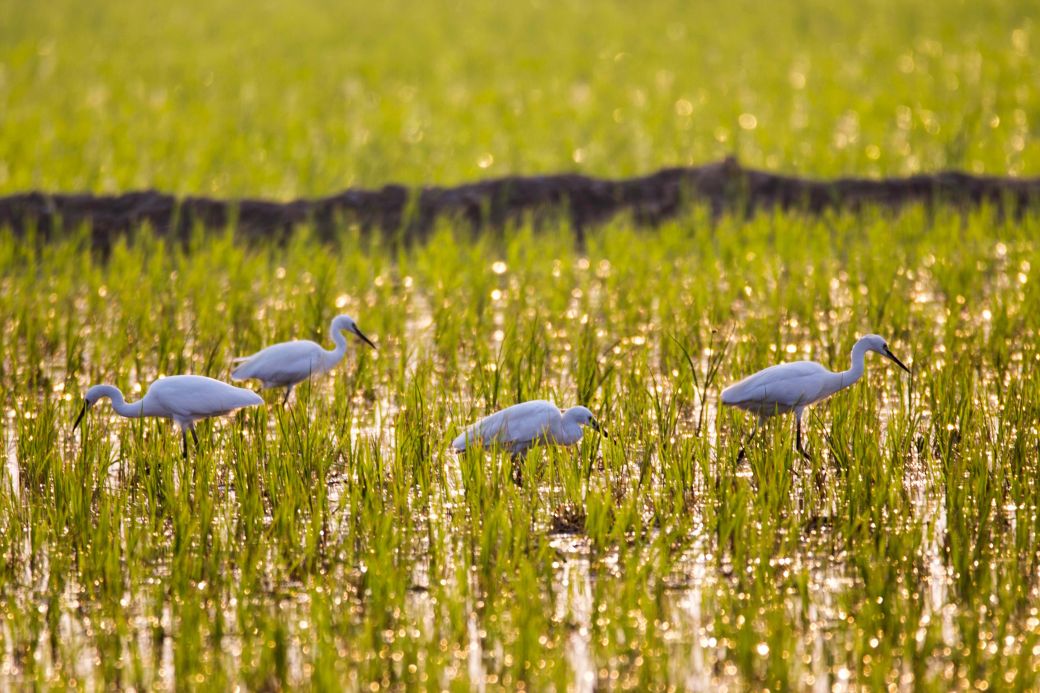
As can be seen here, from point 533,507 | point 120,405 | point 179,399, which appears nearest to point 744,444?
point 533,507

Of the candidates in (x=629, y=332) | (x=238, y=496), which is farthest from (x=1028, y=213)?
(x=238, y=496)

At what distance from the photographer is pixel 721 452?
5766mm

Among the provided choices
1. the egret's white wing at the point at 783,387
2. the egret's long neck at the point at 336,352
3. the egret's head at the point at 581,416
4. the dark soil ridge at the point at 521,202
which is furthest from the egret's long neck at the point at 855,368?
the dark soil ridge at the point at 521,202

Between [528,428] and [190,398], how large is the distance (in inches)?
62.1

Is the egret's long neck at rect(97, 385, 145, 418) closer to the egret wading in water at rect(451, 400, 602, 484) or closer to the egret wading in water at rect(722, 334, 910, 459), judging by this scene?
the egret wading in water at rect(451, 400, 602, 484)

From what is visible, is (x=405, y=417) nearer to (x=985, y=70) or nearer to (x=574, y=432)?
(x=574, y=432)

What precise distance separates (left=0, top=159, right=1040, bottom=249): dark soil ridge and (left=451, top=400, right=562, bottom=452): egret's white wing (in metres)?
5.67

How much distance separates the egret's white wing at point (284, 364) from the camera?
6.71 metres

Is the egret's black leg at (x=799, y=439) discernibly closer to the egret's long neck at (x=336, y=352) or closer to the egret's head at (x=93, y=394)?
the egret's long neck at (x=336, y=352)

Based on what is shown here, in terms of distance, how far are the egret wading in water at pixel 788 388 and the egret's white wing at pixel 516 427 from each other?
0.94 meters

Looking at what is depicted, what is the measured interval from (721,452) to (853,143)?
33.1ft

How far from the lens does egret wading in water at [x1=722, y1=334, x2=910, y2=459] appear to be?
593cm

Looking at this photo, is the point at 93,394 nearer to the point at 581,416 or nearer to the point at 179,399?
the point at 179,399

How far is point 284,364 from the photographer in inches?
265
